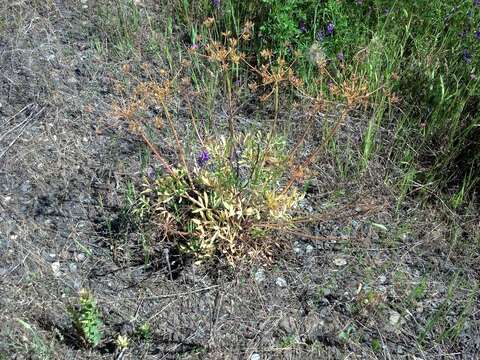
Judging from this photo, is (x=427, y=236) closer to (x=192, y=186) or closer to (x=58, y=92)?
(x=192, y=186)

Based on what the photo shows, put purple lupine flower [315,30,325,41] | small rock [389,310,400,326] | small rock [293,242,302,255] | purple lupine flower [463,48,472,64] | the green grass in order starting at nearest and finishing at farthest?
1. small rock [389,310,400,326]
2. small rock [293,242,302,255]
3. the green grass
4. purple lupine flower [463,48,472,64]
5. purple lupine flower [315,30,325,41]

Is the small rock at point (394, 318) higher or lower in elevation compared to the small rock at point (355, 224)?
lower

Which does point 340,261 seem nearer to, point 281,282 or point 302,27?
point 281,282

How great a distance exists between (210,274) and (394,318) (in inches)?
32.5

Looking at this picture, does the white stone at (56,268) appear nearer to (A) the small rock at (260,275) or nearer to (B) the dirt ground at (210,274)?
(B) the dirt ground at (210,274)

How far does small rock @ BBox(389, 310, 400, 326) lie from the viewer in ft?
7.82

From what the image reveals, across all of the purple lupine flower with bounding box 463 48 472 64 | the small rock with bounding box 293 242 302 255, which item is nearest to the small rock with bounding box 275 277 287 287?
the small rock with bounding box 293 242 302 255

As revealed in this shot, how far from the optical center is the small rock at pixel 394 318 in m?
2.38

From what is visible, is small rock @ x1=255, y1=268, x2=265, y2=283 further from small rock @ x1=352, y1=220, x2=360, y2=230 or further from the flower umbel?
the flower umbel

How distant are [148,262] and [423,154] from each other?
1.62 meters

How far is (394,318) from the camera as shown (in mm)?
2400

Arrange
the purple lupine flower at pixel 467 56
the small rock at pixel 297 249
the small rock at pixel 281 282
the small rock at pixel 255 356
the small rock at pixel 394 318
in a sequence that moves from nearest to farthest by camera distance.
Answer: the small rock at pixel 255 356, the small rock at pixel 394 318, the small rock at pixel 281 282, the small rock at pixel 297 249, the purple lupine flower at pixel 467 56

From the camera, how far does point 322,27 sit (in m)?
3.48

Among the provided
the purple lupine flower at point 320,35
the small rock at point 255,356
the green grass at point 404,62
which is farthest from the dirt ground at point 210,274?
the purple lupine flower at point 320,35
